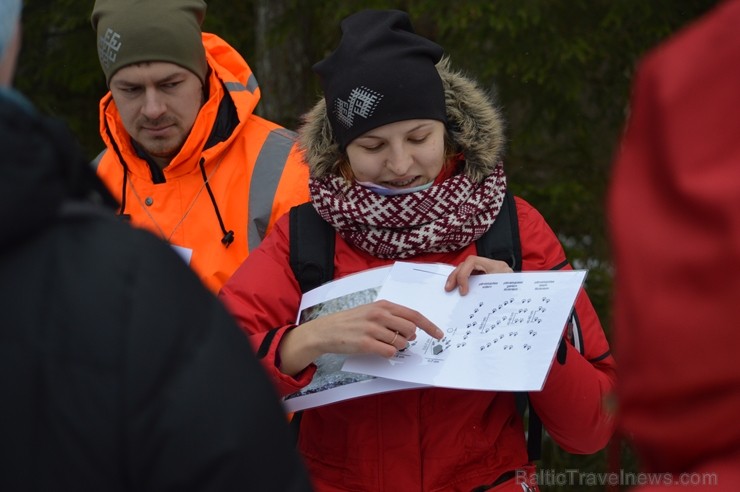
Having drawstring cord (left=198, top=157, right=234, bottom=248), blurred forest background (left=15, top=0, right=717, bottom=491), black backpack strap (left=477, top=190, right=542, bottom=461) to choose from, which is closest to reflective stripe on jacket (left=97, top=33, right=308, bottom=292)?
drawstring cord (left=198, top=157, right=234, bottom=248)

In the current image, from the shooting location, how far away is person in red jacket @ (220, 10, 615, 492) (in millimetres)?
2990

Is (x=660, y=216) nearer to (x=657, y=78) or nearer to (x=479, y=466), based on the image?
(x=657, y=78)

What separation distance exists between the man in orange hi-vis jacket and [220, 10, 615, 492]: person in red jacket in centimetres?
54

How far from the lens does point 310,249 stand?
3.21 m

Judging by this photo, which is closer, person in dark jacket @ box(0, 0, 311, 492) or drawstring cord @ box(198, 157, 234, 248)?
person in dark jacket @ box(0, 0, 311, 492)

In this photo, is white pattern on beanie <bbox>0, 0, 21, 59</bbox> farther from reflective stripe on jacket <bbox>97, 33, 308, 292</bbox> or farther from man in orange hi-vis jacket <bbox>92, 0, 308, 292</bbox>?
man in orange hi-vis jacket <bbox>92, 0, 308, 292</bbox>

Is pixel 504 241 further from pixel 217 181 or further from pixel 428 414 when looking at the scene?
pixel 217 181

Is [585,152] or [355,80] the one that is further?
[585,152]

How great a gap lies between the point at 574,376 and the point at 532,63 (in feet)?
9.85

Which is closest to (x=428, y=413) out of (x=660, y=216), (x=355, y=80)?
(x=355, y=80)

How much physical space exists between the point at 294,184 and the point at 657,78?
2.60 metres

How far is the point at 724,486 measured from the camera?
135 cm

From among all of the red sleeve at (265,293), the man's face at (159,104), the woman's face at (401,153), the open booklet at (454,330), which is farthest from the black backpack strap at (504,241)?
the man's face at (159,104)

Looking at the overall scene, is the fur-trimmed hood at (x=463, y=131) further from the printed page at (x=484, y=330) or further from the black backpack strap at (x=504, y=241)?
the printed page at (x=484, y=330)
